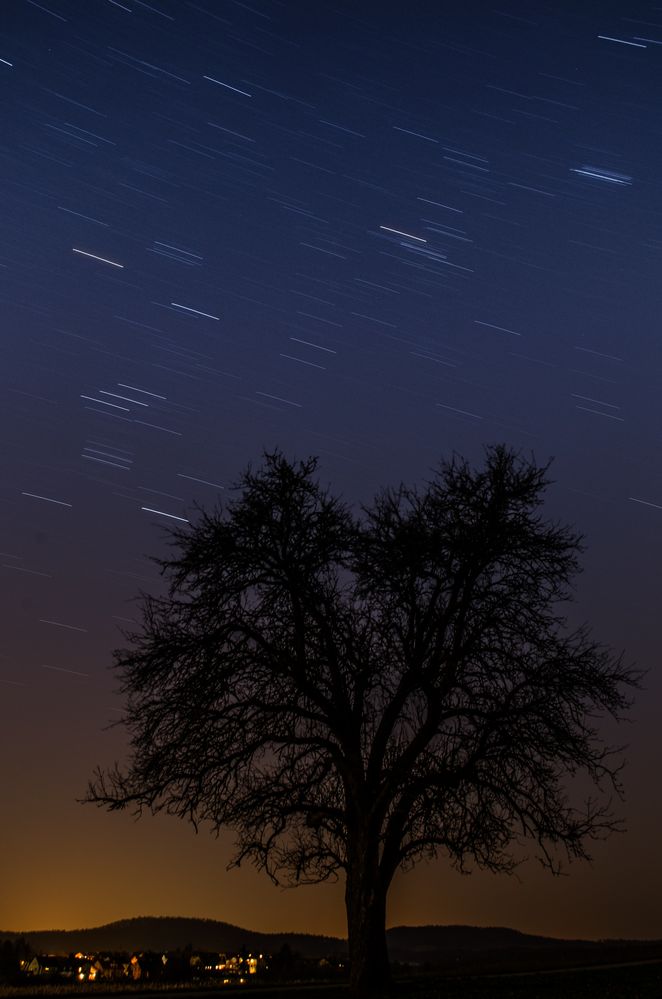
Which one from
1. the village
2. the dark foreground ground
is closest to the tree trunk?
the dark foreground ground

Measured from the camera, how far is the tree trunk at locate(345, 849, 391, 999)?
16.3 meters

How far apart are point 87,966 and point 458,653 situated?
31.4ft

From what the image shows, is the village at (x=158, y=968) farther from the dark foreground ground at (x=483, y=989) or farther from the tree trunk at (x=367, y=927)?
the tree trunk at (x=367, y=927)

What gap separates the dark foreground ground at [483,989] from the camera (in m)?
14.0

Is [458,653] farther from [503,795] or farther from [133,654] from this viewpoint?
[133,654]

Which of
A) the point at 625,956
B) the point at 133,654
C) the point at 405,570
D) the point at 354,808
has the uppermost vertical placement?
the point at 405,570

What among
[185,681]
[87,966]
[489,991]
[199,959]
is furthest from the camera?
[199,959]

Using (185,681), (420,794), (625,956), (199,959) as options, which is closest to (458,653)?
(420,794)

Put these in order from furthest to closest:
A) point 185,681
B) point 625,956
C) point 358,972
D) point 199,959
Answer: point 625,956 → point 199,959 → point 185,681 → point 358,972

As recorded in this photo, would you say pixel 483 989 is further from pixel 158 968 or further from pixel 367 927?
pixel 158 968

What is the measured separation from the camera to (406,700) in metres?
17.7

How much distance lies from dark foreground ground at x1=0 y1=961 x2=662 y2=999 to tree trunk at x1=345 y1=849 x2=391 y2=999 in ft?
1.20

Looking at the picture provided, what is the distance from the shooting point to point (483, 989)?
15305mm

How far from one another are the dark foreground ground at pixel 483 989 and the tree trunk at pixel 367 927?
0.36m
